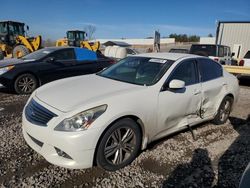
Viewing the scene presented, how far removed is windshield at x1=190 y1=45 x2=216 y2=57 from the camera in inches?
458

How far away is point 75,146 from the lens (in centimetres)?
290

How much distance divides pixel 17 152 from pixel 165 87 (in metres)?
2.50

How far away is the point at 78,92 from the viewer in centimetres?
353

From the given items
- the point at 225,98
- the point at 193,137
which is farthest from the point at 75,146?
the point at 225,98

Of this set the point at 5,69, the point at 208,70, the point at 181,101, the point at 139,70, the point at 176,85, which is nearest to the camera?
the point at 176,85

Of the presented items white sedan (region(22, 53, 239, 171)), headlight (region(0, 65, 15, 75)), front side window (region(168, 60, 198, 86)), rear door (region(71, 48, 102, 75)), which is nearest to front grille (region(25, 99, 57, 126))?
white sedan (region(22, 53, 239, 171))

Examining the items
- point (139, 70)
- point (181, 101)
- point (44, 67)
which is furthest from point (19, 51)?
point (181, 101)

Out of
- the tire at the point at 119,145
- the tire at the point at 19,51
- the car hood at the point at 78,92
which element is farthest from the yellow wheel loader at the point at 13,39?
the tire at the point at 119,145

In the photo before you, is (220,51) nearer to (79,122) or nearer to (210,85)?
(210,85)

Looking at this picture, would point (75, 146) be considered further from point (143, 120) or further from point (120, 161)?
point (143, 120)

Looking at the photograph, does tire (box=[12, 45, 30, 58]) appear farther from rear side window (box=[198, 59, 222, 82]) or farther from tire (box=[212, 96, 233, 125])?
tire (box=[212, 96, 233, 125])

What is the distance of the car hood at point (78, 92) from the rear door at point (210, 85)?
1.59 meters

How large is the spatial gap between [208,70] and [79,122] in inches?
118

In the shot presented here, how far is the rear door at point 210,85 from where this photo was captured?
4586 millimetres
